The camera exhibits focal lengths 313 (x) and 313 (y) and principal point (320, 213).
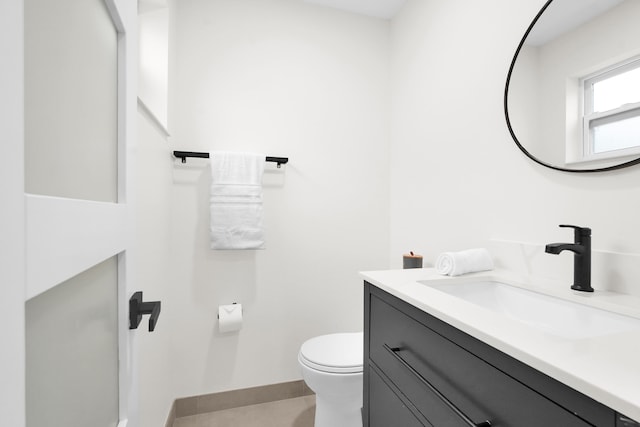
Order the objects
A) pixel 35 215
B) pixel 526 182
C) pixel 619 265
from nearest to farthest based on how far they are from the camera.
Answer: pixel 35 215
pixel 619 265
pixel 526 182

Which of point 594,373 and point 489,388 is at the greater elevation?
point 594,373

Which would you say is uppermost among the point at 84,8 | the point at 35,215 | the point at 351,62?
the point at 351,62

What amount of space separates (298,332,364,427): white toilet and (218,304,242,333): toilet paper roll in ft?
1.37

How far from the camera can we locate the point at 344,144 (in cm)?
201

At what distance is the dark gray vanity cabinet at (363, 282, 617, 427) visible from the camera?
0.50m

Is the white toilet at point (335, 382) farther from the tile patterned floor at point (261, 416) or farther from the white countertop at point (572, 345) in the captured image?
the white countertop at point (572, 345)

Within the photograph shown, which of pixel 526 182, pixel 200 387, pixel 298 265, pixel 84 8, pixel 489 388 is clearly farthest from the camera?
pixel 298 265

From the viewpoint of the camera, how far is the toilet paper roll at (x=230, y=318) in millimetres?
1693

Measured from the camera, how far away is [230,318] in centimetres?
171

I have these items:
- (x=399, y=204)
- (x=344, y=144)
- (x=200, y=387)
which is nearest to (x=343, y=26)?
(x=344, y=144)

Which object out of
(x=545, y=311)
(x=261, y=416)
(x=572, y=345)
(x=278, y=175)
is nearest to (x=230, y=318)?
(x=261, y=416)

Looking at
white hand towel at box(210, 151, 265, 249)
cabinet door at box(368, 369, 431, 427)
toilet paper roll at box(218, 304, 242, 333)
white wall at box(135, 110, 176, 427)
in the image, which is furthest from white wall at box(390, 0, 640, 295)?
white wall at box(135, 110, 176, 427)

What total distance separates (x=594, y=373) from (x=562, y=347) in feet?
0.28

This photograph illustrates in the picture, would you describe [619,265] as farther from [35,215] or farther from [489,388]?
[35,215]
